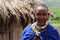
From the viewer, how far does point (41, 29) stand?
283cm

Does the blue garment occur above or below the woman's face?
below

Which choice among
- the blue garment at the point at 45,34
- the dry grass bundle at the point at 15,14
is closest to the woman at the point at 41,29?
the blue garment at the point at 45,34

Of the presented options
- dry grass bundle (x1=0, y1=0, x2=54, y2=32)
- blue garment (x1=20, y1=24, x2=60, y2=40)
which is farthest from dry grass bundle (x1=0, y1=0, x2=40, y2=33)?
blue garment (x1=20, y1=24, x2=60, y2=40)

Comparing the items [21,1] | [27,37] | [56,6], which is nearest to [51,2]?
[56,6]

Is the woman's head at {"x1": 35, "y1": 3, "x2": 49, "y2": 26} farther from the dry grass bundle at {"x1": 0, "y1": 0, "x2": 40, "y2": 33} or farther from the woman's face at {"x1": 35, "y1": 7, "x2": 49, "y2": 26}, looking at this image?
the dry grass bundle at {"x1": 0, "y1": 0, "x2": 40, "y2": 33}

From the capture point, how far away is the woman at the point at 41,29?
110 inches

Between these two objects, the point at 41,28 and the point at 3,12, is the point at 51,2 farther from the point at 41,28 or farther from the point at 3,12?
the point at 41,28

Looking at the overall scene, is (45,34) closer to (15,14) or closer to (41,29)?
(41,29)

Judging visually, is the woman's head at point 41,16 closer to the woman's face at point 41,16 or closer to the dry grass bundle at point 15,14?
the woman's face at point 41,16

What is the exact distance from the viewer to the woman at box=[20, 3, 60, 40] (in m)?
2.80

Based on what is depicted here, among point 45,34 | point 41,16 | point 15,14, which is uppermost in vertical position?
point 41,16

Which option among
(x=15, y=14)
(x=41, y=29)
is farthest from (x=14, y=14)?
(x=41, y=29)

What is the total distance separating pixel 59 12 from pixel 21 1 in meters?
7.95

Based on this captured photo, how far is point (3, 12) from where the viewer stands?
16.3 feet
